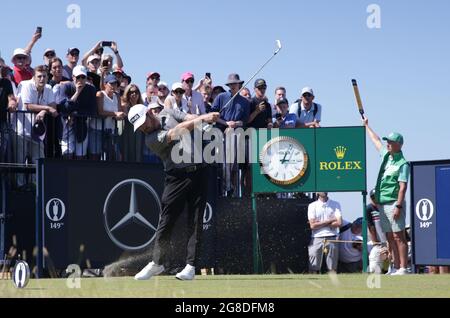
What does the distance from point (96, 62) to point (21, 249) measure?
360 centimetres

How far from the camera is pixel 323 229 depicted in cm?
1922

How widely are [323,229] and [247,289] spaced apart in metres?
7.39

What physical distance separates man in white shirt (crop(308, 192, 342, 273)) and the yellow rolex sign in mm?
801

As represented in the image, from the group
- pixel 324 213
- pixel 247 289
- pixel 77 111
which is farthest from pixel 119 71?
pixel 247 289

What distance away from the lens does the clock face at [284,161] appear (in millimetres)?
18469

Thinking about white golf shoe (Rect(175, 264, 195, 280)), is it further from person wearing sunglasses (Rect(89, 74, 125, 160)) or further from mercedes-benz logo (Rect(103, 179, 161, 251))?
person wearing sunglasses (Rect(89, 74, 125, 160))

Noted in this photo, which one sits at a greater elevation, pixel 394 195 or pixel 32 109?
pixel 32 109

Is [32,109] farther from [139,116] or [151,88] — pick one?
[139,116]

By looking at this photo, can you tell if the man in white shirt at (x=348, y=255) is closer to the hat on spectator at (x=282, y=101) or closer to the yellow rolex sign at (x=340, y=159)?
the yellow rolex sign at (x=340, y=159)

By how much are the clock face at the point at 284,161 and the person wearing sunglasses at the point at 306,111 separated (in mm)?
1536

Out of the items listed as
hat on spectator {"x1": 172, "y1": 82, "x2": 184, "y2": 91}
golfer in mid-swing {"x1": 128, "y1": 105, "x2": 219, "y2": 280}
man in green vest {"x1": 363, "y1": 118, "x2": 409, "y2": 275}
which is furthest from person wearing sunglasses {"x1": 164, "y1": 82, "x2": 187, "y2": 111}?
golfer in mid-swing {"x1": 128, "y1": 105, "x2": 219, "y2": 280}

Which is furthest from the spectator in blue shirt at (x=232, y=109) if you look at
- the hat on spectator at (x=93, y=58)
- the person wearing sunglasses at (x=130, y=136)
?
the hat on spectator at (x=93, y=58)
